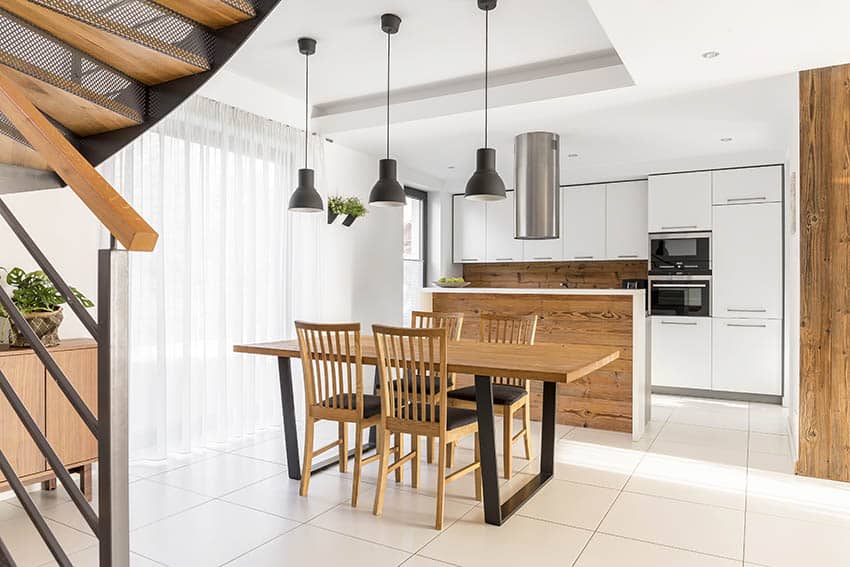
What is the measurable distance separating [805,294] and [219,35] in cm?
352

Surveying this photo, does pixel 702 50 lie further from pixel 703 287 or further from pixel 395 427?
pixel 703 287

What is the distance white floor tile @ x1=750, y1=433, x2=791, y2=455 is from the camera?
4117mm

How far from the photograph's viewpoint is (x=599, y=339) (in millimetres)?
4656

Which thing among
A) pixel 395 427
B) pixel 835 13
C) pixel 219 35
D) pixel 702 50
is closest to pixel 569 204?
→ pixel 702 50

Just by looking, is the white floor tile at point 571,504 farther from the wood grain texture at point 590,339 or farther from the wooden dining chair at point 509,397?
the wood grain texture at point 590,339

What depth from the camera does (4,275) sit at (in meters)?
3.02

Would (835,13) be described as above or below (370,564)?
above

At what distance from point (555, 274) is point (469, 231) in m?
1.18

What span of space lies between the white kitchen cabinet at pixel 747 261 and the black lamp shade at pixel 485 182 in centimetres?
337

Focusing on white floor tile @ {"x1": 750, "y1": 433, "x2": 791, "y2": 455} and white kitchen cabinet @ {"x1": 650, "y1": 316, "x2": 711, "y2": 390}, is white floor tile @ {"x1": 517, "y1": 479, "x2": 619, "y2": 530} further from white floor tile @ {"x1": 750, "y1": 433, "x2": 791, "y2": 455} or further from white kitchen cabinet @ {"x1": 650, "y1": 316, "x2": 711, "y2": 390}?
white kitchen cabinet @ {"x1": 650, "y1": 316, "x2": 711, "y2": 390}

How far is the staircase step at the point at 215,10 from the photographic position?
2189 mm

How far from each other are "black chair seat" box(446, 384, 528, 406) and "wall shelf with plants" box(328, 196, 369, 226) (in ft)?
7.36

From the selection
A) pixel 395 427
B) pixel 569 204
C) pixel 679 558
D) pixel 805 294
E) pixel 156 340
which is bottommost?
pixel 679 558

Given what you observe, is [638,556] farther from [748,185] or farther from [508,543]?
[748,185]
